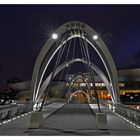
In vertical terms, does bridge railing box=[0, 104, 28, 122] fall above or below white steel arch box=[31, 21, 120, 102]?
below

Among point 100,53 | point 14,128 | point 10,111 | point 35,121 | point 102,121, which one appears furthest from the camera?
point 100,53

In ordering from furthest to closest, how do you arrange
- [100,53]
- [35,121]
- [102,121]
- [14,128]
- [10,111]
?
[100,53], [10,111], [35,121], [102,121], [14,128]

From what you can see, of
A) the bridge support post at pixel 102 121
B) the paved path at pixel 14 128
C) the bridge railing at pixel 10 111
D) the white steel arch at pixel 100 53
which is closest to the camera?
the paved path at pixel 14 128

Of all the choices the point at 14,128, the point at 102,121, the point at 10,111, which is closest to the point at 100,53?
the point at 10,111

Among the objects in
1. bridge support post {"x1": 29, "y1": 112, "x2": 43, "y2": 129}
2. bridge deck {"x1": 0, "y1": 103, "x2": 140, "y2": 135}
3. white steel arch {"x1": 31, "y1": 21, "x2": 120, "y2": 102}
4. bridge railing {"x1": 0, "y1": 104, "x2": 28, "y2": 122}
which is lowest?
bridge deck {"x1": 0, "y1": 103, "x2": 140, "y2": 135}

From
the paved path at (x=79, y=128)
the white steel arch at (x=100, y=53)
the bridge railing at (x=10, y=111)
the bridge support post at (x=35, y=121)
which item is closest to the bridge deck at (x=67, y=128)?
the paved path at (x=79, y=128)

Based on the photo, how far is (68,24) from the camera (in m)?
30.9

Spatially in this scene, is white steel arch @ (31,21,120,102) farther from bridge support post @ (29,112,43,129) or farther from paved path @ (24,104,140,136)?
bridge support post @ (29,112,43,129)

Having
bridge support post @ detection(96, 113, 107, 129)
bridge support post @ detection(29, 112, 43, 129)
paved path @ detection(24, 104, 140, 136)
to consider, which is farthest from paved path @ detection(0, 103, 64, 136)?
bridge support post @ detection(96, 113, 107, 129)

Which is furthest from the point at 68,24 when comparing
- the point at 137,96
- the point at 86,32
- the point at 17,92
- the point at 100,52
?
the point at 17,92

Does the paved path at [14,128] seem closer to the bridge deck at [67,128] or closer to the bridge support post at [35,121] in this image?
the bridge deck at [67,128]

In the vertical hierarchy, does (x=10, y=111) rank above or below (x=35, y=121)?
above

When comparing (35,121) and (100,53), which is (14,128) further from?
(100,53)
